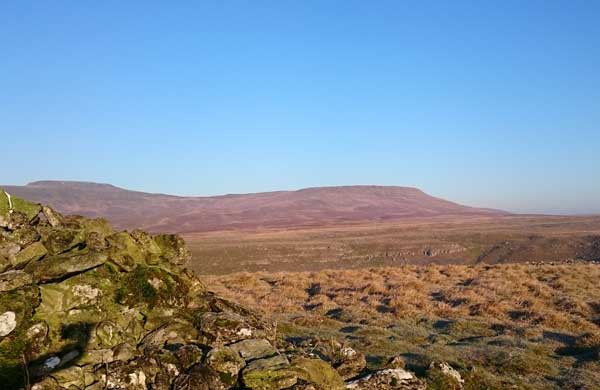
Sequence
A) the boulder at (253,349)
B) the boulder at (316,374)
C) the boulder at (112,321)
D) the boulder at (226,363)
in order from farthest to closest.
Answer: the boulder at (253,349)
the boulder at (316,374)
the boulder at (226,363)
the boulder at (112,321)

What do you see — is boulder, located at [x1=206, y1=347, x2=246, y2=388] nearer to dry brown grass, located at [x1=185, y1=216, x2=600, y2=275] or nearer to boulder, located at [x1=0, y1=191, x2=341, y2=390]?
boulder, located at [x1=0, y1=191, x2=341, y2=390]

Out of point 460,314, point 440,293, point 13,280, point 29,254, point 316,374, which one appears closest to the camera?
point 316,374

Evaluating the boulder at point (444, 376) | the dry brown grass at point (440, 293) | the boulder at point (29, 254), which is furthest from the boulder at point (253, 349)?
the dry brown grass at point (440, 293)

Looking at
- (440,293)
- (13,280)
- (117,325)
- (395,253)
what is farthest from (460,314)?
(395,253)

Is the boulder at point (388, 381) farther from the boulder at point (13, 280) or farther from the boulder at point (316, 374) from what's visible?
the boulder at point (13, 280)

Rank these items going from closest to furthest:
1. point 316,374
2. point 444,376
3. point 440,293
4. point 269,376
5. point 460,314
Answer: point 269,376 < point 316,374 < point 444,376 < point 460,314 < point 440,293

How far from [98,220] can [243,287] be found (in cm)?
1951

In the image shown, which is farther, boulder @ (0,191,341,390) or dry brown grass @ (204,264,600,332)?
dry brown grass @ (204,264,600,332)

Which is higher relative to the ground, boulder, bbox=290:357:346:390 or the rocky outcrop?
the rocky outcrop

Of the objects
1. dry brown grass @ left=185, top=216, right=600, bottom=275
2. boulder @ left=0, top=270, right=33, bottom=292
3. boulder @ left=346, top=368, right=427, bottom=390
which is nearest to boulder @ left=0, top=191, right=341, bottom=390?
boulder @ left=0, top=270, right=33, bottom=292

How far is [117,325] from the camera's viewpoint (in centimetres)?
1076

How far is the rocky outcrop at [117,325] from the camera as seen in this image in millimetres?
9062

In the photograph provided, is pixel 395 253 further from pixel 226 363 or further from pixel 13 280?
pixel 13 280

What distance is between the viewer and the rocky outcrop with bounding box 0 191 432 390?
9.06 meters
